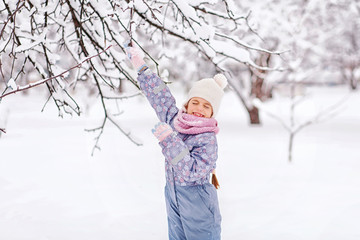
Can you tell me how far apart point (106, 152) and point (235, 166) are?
2614mm

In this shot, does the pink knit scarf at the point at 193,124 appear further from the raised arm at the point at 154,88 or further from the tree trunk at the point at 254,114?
the tree trunk at the point at 254,114

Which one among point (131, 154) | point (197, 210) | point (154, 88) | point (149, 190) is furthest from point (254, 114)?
point (197, 210)

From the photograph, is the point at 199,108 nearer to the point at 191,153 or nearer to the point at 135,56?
the point at 191,153

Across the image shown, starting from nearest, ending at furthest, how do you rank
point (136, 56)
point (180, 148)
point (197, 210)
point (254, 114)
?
point (180, 148)
point (197, 210)
point (136, 56)
point (254, 114)

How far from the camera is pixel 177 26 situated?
3662 mm

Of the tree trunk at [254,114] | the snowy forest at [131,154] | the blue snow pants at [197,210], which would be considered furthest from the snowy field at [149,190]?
the tree trunk at [254,114]

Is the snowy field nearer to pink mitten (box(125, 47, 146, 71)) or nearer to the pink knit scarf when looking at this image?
the pink knit scarf

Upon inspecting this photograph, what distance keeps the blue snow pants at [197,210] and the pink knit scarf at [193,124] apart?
328 millimetres

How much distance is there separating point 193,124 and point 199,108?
4.8 inches

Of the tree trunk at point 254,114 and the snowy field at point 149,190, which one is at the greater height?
the tree trunk at point 254,114

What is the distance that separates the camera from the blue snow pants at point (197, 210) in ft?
6.84

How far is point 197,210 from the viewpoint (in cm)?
208

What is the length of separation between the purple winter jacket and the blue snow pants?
0.05 metres

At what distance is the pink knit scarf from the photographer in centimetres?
203
